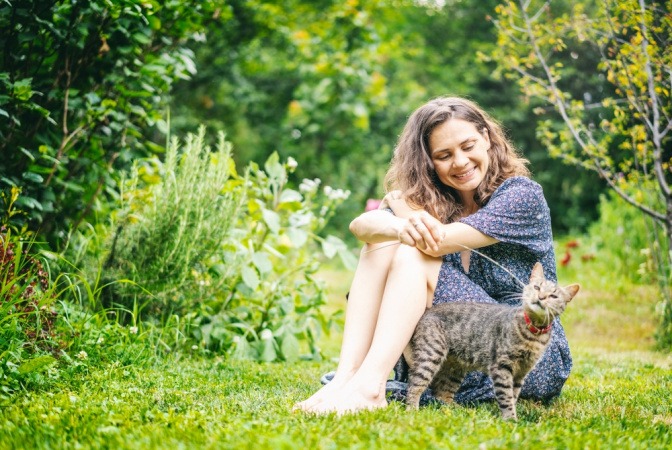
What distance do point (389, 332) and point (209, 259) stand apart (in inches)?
59.4

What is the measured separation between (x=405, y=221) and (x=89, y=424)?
1.39 meters

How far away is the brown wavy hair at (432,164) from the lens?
2871 mm

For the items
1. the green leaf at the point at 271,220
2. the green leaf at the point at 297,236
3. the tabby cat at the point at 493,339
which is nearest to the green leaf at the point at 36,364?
the tabby cat at the point at 493,339

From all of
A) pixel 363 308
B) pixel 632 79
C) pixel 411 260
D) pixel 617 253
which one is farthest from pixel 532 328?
pixel 617 253

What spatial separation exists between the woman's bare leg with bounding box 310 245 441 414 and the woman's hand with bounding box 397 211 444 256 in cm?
Result: 5

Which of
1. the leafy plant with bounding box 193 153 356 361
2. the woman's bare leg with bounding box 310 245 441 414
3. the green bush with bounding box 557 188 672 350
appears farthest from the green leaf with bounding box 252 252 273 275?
the green bush with bounding box 557 188 672 350

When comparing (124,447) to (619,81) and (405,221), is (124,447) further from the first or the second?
(619,81)

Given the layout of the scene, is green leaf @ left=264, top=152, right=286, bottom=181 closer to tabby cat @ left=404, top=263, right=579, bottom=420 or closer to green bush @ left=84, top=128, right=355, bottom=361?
green bush @ left=84, top=128, right=355, bottom=361

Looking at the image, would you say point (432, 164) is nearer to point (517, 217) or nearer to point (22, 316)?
point (517, 217)

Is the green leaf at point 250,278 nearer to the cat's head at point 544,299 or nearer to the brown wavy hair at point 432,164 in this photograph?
the brown wavy hair at point 432,164

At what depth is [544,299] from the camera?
237cm

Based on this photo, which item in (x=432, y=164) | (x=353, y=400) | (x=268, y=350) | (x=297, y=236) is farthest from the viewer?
(x=297, y=236)

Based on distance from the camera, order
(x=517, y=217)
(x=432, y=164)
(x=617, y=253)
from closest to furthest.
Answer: (x=517, y=217), (x=432, y=164), (x=617, y=253)

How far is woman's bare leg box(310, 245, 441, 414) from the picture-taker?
7.76 feet
